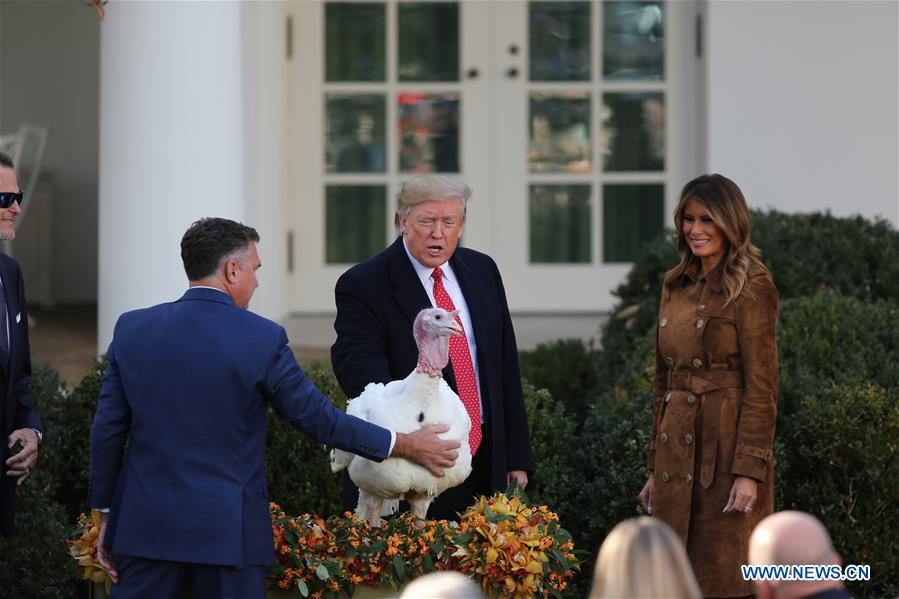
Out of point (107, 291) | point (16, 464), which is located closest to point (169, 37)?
point (107, 291)

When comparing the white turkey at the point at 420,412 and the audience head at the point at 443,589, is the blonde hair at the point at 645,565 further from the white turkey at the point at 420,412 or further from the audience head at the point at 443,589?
the white turkey at the point at 420,412

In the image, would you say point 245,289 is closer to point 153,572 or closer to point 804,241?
point 153,572

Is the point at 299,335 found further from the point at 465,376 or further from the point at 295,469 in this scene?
the point at 465,376

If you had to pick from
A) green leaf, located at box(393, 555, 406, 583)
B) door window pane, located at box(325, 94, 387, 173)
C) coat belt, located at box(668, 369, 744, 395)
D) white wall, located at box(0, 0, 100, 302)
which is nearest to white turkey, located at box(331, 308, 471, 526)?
green leaf, located at box(393, 555, 406, 583)

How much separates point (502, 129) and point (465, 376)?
5065 mm

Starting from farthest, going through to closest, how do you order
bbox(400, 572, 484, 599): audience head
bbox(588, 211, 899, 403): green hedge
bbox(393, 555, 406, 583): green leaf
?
1. bbox(588, 211, 899, 403): green hedge
2. bbox(393, 555, 406, 583): green leaf
3. bbox(400, 572, 484, 599): audience head

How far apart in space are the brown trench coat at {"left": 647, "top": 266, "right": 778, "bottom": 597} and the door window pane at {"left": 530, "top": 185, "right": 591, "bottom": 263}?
15.2ft

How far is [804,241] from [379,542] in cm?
405

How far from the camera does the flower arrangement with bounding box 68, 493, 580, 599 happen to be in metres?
4.04

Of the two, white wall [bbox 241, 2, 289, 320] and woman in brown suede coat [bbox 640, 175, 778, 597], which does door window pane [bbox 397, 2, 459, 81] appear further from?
woman in brown suede coat [bbox 640, 175, 778, 597]

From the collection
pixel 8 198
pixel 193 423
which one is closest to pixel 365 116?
pixel 8 198

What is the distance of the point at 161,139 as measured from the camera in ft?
23.0

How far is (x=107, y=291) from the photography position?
7.10 meters

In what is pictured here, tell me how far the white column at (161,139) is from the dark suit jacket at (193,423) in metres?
3.43
